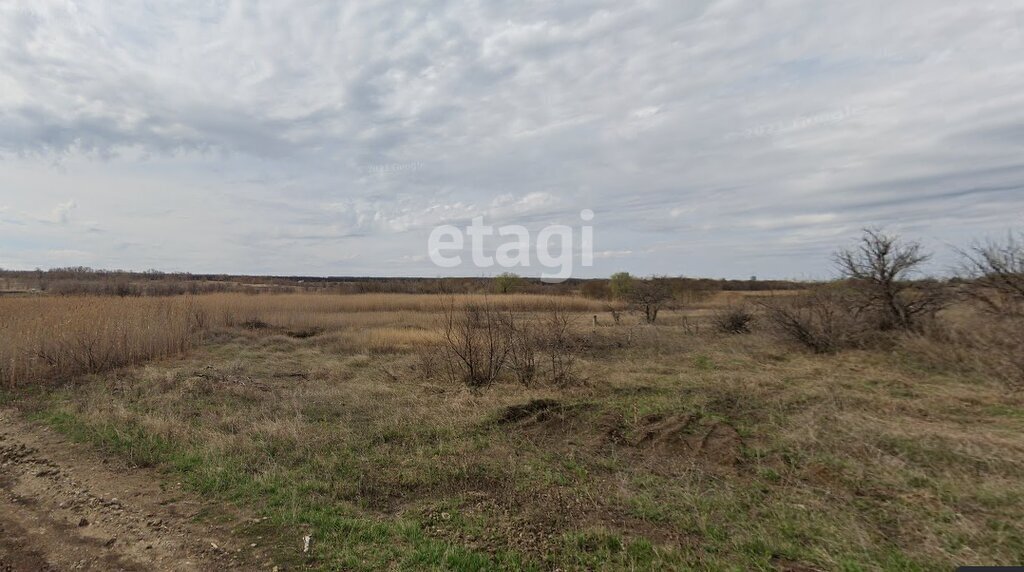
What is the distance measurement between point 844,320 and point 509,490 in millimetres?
11326

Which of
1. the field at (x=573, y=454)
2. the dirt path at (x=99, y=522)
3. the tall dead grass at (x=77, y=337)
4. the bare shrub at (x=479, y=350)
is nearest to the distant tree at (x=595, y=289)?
the field at (x=573, y=454)

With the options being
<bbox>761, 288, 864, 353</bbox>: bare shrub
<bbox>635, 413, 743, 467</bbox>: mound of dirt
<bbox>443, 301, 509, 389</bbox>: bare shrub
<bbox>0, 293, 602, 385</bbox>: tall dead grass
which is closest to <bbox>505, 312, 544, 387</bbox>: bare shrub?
<bbox>443, 301, 509, 389</bbox>: bare shrub

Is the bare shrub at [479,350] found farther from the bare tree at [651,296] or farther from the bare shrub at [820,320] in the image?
the bare tree at [651,296]

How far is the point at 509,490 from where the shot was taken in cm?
449

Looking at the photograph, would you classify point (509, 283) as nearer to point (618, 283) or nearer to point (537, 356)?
point (618, 283)

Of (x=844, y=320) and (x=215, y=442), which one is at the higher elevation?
(x=844, y=320)

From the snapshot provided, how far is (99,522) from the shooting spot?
396 cm

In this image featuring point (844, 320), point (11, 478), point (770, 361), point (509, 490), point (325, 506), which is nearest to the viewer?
point (325, 506)

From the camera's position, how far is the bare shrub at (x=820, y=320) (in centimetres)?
1188

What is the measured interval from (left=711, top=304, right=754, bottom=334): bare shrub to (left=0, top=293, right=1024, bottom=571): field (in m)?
5.06

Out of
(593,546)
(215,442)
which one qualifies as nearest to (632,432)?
(593,546)

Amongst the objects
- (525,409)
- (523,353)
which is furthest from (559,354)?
(525,409)

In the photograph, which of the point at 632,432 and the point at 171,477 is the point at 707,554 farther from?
the point at 171,477

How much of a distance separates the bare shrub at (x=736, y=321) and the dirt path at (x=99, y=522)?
15977 mm
